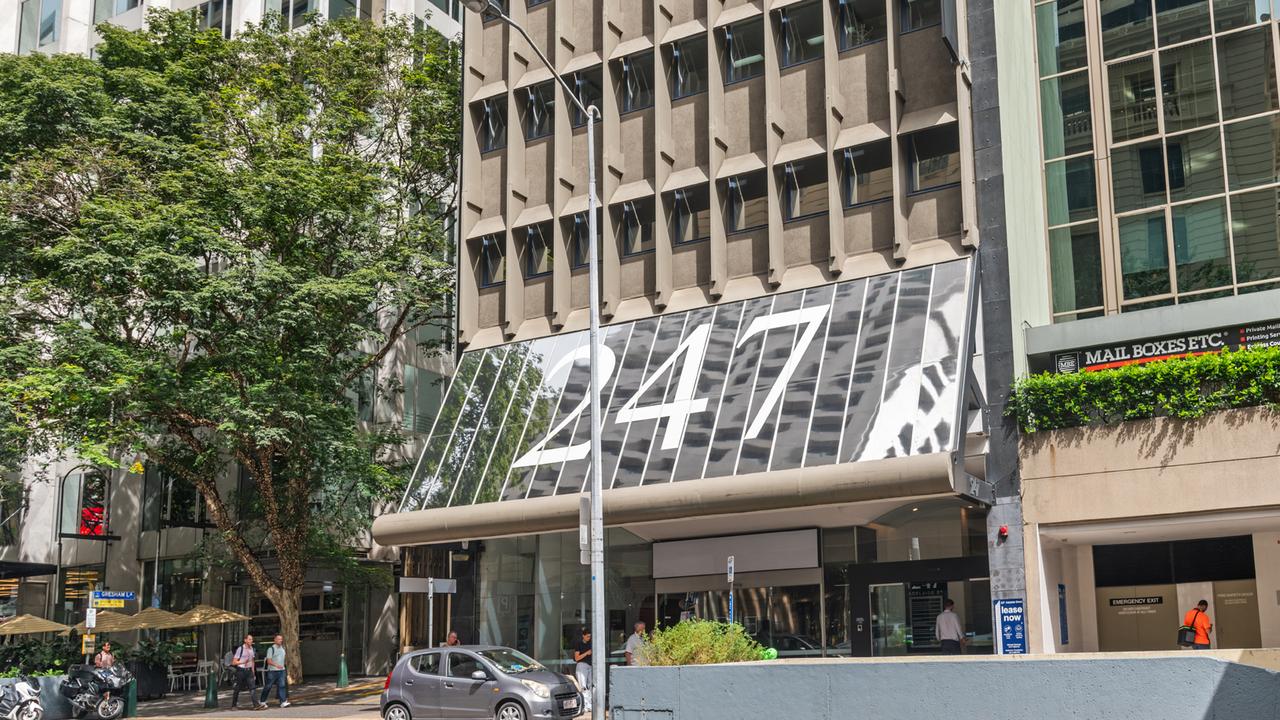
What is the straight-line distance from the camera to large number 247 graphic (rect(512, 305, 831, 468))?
24.2 m

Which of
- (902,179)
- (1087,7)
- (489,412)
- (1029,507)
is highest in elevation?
(1087,7)

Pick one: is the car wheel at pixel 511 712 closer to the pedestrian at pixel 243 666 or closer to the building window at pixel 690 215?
the pedestrian at pixel 243 666

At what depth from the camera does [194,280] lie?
2941 cm

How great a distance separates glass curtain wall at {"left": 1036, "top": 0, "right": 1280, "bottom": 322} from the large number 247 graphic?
5389 mm

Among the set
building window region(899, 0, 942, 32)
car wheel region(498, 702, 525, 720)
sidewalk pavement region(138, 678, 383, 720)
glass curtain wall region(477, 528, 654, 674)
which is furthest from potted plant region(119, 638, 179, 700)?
building window region(899, 0, 942, 32)

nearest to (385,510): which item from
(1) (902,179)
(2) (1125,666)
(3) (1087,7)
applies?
(1) (902,179)

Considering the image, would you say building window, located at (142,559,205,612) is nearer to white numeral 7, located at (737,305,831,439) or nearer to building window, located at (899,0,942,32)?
white numeral 7, located at (737,305,831,439)

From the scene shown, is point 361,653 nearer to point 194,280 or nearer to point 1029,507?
point 194,280

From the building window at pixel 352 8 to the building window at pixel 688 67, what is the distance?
18.0m

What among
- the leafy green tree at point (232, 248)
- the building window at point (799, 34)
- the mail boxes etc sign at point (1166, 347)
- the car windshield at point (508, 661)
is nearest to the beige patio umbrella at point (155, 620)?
the leafy green tree at point (232, 248)

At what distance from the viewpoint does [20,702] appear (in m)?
26.5

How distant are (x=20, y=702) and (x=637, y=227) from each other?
17764 millimetres

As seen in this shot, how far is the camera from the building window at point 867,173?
25.4 m

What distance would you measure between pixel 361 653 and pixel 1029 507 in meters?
24.9
